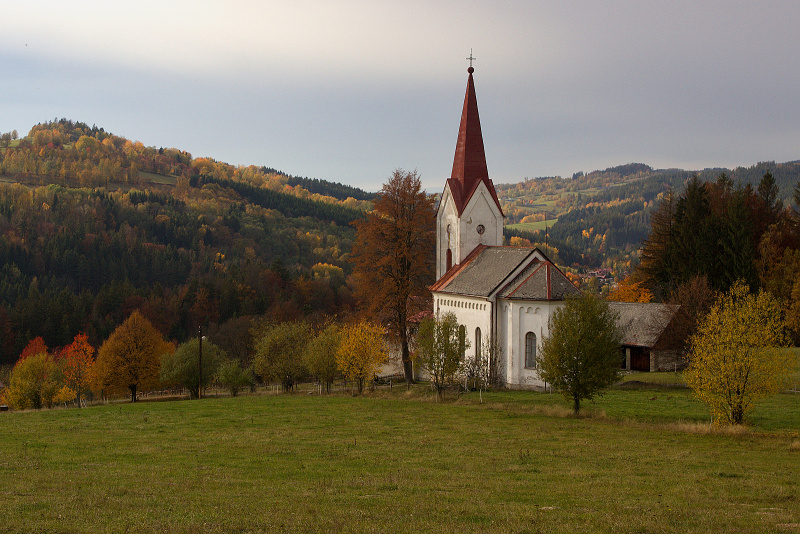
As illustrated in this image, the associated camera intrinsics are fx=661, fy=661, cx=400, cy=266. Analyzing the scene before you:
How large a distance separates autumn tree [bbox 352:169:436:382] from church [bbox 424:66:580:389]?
247 centimetres

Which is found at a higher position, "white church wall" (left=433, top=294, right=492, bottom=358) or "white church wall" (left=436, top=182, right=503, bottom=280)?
"white church wall" (left=436, top=182, right=503, bottom=280)

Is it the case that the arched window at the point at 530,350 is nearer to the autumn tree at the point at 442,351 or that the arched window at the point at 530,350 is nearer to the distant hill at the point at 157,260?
the autumn tree at the point at 442,351

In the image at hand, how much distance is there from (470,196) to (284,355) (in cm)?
1753

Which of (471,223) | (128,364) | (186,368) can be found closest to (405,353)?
(471,223)

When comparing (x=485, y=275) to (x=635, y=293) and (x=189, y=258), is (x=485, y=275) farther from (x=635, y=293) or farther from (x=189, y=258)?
(x=189, y=258)

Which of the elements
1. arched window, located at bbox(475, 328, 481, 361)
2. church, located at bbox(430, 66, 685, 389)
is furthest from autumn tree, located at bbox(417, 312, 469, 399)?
arched window, located at bbox(475, 328, 481, 361)

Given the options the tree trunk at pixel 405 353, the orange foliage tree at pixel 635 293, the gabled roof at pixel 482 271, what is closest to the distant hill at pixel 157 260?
the orange foliage tree at pixel 635 293

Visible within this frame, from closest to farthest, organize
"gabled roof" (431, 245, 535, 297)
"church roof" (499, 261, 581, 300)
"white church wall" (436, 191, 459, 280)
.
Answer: "church roof" (499, 261, 581, 300)
"gabled roof" (431, 245, 535, 297)
"white church wall" (436, 191, 459, 280)

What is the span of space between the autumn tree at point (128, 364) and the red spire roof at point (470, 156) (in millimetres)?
30043

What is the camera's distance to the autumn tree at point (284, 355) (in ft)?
155

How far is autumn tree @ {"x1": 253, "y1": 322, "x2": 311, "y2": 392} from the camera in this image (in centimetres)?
4738

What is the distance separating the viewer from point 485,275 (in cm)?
4094

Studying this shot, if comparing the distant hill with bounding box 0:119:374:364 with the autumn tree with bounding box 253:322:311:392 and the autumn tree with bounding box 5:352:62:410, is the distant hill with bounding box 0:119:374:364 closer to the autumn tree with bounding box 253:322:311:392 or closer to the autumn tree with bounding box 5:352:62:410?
the autumn tree with bounding box 5:352:62:410

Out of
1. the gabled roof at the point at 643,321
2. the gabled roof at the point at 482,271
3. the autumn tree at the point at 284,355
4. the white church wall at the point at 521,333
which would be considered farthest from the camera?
the autumn tree at the point at 284,355
